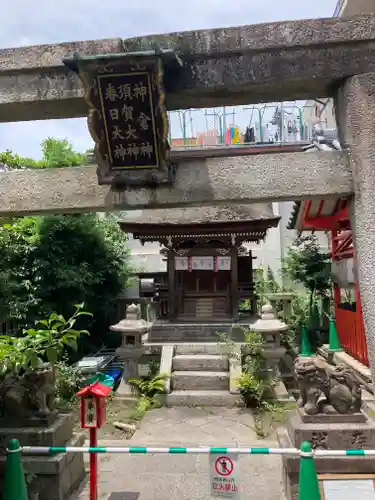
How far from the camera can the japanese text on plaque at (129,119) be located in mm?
3885

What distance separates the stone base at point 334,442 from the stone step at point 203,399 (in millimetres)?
5099

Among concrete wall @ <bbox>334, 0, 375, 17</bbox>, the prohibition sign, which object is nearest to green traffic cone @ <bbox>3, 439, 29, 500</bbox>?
the prohibition sign

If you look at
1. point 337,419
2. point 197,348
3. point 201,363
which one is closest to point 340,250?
point 197,348

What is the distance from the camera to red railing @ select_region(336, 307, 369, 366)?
10.1 meters

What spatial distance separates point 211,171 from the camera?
414 cm

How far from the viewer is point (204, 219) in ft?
45.0

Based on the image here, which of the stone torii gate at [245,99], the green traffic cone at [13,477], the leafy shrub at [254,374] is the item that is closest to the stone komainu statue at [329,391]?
the stone torii gate at [245,99]

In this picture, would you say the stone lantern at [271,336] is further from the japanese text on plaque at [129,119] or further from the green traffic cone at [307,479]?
the japanese text on plaque at [129,119]

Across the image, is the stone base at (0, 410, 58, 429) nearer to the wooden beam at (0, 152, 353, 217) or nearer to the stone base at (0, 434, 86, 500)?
the stone base at (0, 434, 86, 500)

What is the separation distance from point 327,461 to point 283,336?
938 cm

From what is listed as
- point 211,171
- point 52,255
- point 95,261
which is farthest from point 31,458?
point 95,261

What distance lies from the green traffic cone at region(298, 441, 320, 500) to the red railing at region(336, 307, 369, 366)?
21.0 ft

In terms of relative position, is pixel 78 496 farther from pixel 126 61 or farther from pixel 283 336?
pixel 283 336

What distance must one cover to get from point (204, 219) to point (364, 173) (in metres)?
9.91
